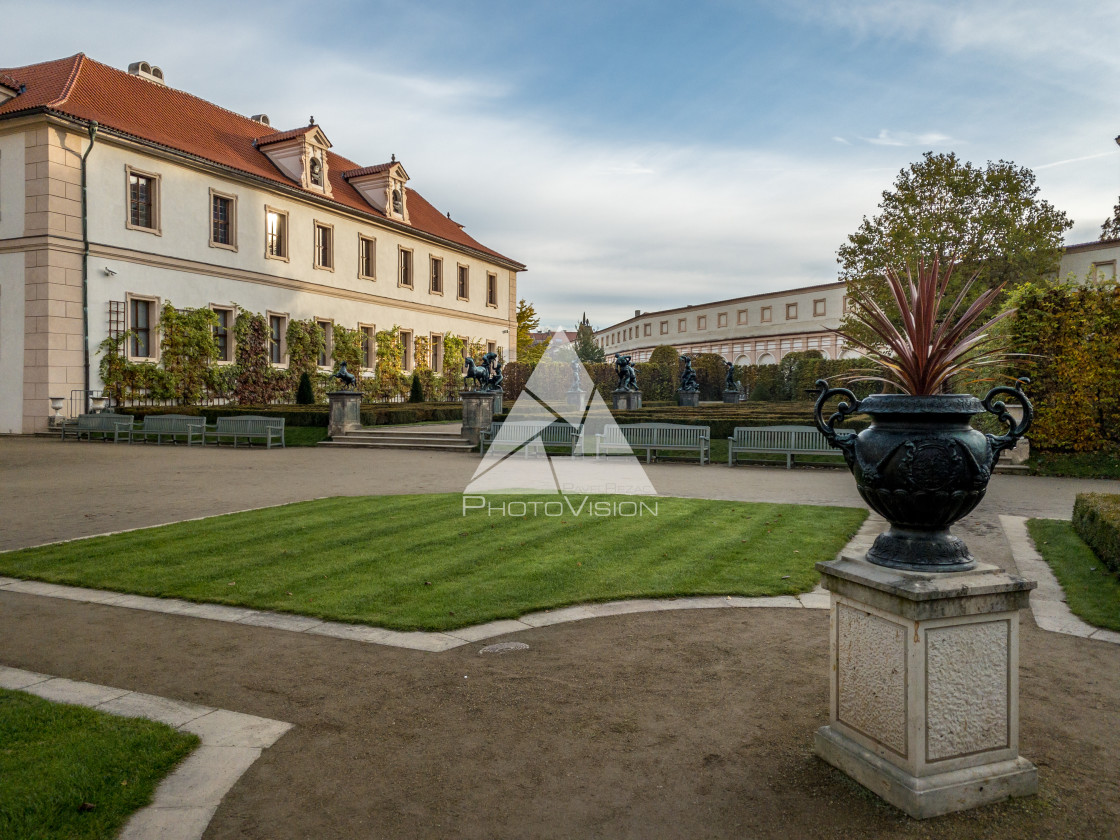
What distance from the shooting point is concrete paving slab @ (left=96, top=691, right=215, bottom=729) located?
385cm

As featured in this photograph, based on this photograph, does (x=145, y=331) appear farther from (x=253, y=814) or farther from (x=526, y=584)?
(x=253, y=814)

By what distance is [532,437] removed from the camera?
1945 centimetres

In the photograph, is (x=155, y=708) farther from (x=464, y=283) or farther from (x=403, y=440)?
(x=464, y=283)

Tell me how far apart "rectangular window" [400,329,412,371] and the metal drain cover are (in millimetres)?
35109

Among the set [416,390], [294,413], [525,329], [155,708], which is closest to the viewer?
[155,708]

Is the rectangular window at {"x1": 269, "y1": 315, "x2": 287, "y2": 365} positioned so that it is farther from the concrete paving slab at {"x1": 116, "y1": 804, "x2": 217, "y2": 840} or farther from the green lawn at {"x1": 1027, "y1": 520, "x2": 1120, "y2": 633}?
the concrete paving slab at {"x1": 116, "y1": 804, "x2": 217, "y2": 840}

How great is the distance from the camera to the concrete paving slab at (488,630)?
5.20 m

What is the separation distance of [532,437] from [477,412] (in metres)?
2.01

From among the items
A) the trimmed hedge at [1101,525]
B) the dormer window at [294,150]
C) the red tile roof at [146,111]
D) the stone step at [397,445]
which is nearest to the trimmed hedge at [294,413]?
the stone step at [397,445]

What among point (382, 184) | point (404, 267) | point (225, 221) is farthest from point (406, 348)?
point (225, 221)

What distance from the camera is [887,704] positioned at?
319cm

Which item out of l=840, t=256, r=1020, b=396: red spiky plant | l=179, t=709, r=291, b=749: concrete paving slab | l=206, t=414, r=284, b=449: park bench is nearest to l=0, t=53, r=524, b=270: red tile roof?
l=206, t=414, r=284, b=449: park bench

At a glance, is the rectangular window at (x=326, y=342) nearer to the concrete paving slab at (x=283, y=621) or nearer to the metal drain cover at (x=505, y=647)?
the concrete paving slab at (x=283, y=621)

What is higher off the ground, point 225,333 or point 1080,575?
point 225,333
